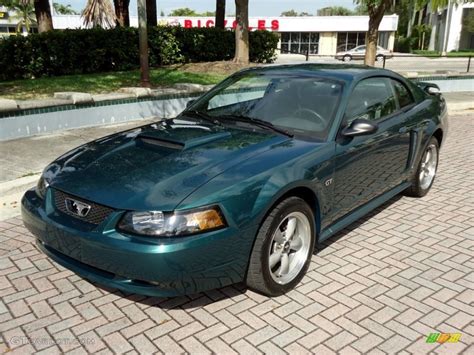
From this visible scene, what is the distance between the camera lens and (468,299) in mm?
3297

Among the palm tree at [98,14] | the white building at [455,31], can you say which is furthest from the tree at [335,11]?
the palm tree at [98,14]

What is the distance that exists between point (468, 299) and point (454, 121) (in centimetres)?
832

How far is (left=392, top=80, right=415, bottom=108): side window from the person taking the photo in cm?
474

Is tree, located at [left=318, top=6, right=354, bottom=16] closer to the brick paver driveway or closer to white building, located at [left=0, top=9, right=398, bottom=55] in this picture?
white building, located at [left=0, top=9, right=398, bottom=55]

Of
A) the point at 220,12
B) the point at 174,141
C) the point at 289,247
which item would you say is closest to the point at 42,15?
the point at 220,12

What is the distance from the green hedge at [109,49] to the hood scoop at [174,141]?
10.2 meters

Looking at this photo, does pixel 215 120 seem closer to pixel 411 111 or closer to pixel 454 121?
pixel 411 111

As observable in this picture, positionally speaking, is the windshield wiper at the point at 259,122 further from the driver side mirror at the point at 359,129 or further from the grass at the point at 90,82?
the grass at the point at 90,82

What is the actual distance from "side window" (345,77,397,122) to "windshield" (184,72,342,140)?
19 cm

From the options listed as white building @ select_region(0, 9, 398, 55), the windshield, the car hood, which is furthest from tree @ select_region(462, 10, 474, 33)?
the car hood

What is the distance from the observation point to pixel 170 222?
8.70 ft

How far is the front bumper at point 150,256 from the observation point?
262cm

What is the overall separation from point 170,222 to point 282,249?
1.01 m

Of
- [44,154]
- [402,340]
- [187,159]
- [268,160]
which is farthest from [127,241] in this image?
[44,154]
